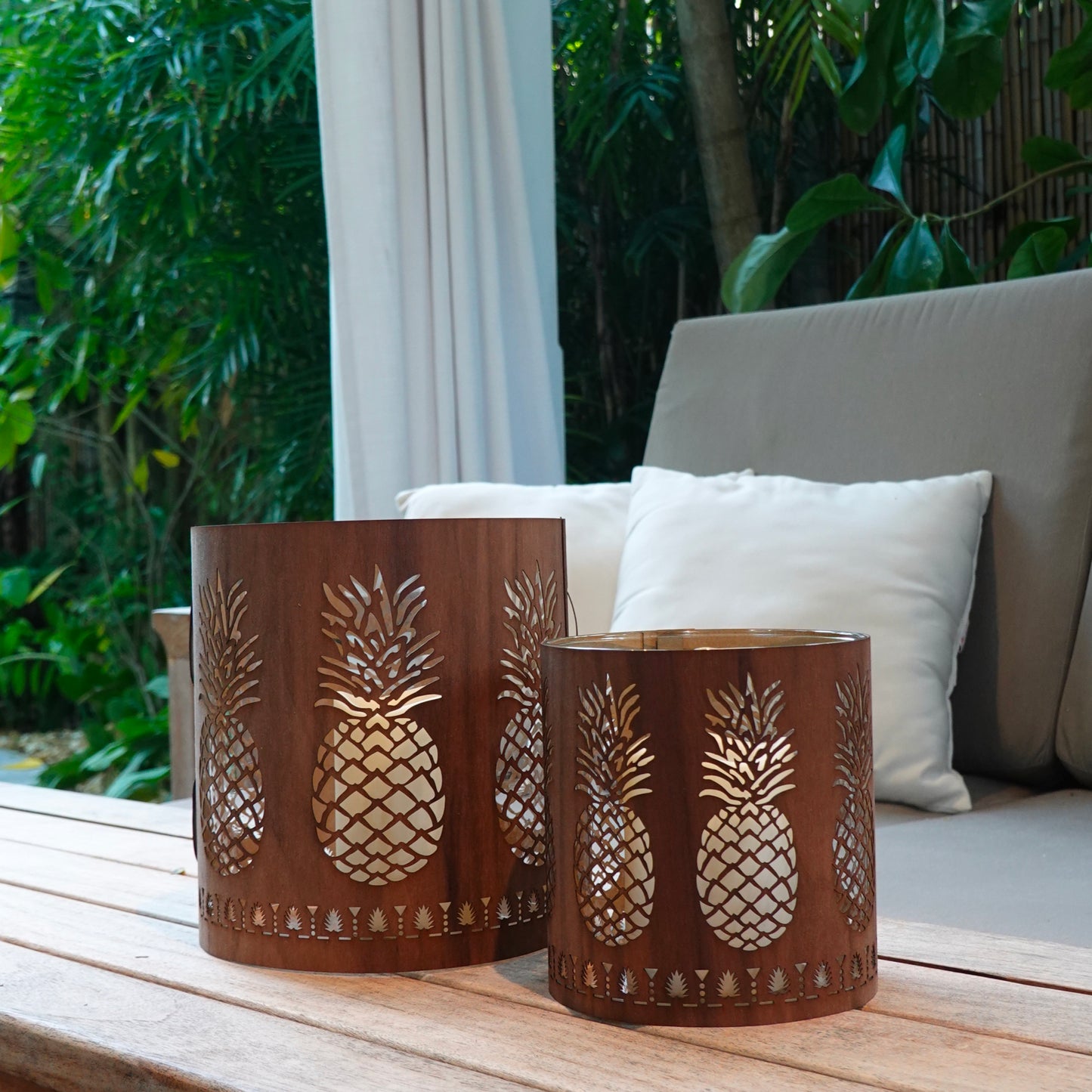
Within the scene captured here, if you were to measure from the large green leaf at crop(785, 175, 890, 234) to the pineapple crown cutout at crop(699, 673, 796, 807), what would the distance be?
168 centimetres

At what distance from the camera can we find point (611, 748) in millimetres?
533

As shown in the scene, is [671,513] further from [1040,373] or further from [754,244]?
[754,244]

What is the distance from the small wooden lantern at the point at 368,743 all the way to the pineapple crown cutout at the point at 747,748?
109mm

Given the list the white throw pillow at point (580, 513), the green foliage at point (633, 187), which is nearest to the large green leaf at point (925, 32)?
the green foliage at point (633, 187)

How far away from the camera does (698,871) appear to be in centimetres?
53

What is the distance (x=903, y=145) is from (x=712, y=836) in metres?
1.84

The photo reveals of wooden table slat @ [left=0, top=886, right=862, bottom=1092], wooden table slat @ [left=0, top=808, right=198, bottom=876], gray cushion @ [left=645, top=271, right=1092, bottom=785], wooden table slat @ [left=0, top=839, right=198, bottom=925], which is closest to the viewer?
wooden table slat @ [left=0, top=886, right=862, bottom=1092]

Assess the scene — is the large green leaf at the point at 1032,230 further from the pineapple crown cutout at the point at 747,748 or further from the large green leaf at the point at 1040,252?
the pineapple crown cutout at the point at 747,748

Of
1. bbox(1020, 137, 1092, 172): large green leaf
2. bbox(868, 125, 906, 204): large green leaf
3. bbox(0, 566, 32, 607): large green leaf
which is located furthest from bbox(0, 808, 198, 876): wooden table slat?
bbox(0, 566, 32, 607): large green leaf

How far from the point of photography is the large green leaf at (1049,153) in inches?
89.8

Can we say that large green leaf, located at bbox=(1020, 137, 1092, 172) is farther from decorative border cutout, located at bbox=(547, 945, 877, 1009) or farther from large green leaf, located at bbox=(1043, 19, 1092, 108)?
decorative border cutout, located at bbox=(547, 945, 877, 1009)

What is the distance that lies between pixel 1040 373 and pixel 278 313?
1.90 m

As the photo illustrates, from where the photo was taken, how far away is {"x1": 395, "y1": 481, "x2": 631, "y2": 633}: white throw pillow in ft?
5.06

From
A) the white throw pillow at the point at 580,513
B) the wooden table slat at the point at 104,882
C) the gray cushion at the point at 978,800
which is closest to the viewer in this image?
the wooden table slat at the point at 104,882
